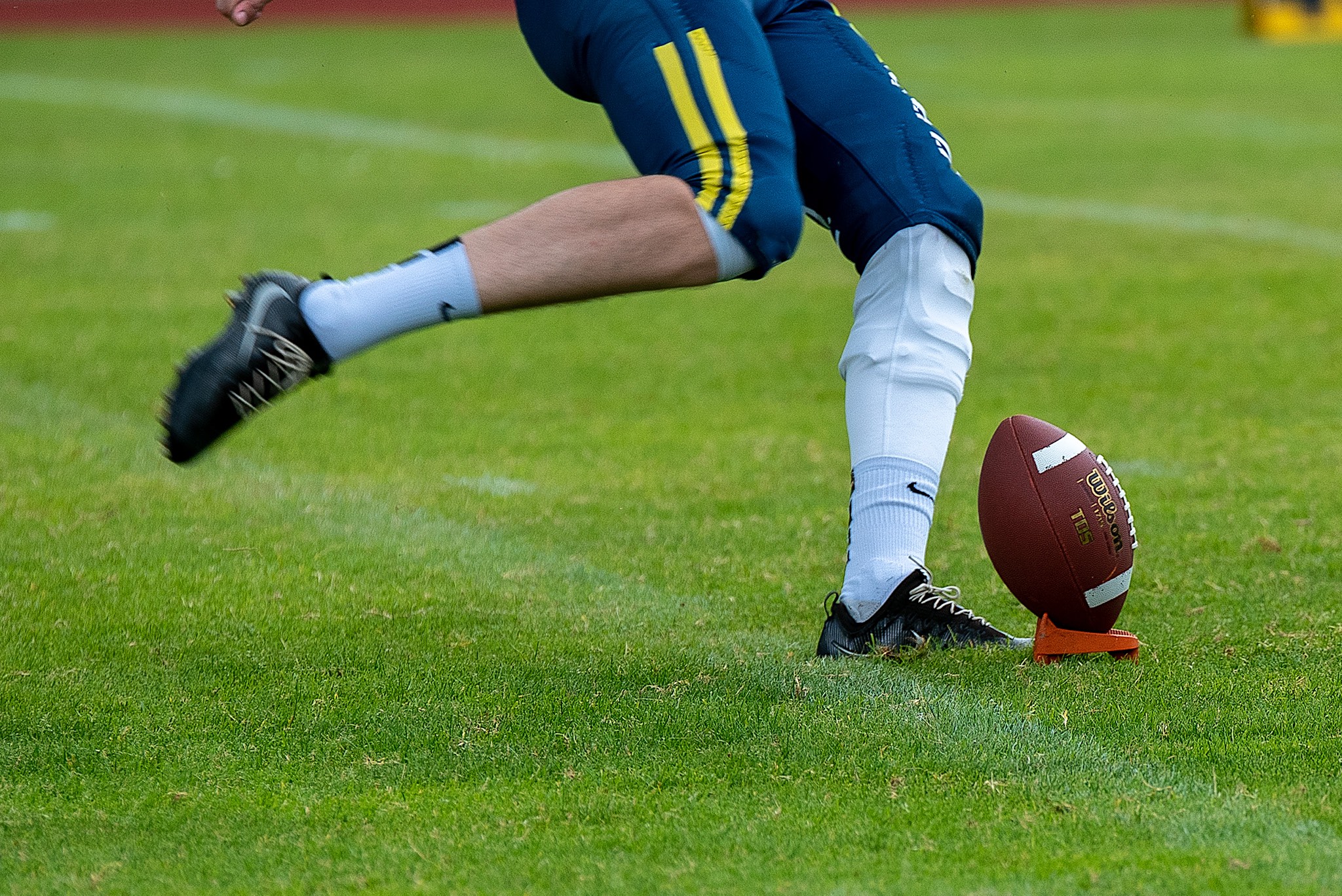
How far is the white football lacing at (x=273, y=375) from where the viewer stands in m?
2.38

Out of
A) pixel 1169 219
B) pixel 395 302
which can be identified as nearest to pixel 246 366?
pixel 395 302

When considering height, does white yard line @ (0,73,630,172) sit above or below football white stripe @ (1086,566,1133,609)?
below

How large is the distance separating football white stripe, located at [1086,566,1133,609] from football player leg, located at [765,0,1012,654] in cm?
19

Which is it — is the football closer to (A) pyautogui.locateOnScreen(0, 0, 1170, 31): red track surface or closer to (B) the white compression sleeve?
(B) the white compression sleeve

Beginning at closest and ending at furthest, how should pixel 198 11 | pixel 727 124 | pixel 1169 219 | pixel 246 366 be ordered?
pixel 246 366
pixel 727 124
pixel 1169 219
pixel 198 11

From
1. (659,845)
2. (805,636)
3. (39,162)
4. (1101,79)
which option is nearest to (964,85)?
(1101,79)

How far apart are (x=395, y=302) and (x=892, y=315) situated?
92 cm

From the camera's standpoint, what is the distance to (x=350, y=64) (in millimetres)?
17438

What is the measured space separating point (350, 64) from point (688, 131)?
15.7 metres

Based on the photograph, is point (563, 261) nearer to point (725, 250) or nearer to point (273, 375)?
point (725, 250)

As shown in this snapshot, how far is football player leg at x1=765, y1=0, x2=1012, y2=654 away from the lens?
9.43ft

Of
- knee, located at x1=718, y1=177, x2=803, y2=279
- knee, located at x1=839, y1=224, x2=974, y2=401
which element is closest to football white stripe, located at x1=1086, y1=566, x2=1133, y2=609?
knee, located at x1=839, y1=224, x2=974, y2=401

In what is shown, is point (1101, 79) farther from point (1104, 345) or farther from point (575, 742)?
point (575, 742)

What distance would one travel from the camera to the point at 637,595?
10.8 ft
